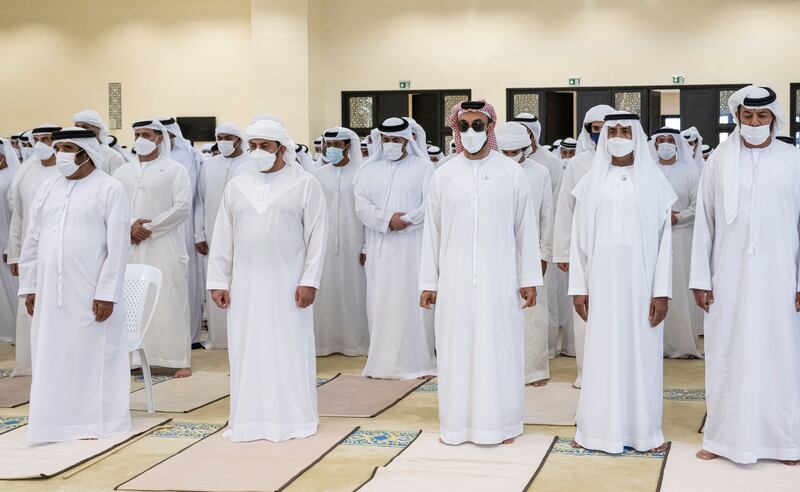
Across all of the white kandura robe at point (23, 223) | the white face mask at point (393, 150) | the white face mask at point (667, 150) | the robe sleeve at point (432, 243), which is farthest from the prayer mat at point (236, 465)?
the white face mask at point (667, 150)

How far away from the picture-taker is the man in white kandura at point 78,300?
5.41 m

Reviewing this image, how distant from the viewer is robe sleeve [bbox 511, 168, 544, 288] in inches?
208

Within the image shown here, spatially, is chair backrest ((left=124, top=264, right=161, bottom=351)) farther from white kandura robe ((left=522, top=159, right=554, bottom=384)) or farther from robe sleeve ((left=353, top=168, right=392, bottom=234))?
white kandura robe ((left=522, top=159, right=554, bottom=384))

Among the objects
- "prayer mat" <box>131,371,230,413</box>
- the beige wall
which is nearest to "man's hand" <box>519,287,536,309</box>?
"prayer mat" <box>131,371,230,413</box>

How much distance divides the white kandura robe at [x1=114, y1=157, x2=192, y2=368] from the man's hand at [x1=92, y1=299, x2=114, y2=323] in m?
1.78

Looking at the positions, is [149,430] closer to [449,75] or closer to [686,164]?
[686,164]

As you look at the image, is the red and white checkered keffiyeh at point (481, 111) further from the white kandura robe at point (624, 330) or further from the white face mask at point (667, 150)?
the white face mask at point (667, 150)

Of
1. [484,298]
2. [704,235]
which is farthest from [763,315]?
[484,298]

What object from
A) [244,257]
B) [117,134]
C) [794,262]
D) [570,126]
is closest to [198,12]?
[117,134]

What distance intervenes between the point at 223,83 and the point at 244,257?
36.9 ft

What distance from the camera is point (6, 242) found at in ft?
29.5

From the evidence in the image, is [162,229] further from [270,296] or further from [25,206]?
[270,296]

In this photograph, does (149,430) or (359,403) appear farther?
Result: (359,403)

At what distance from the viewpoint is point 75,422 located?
215 inches
